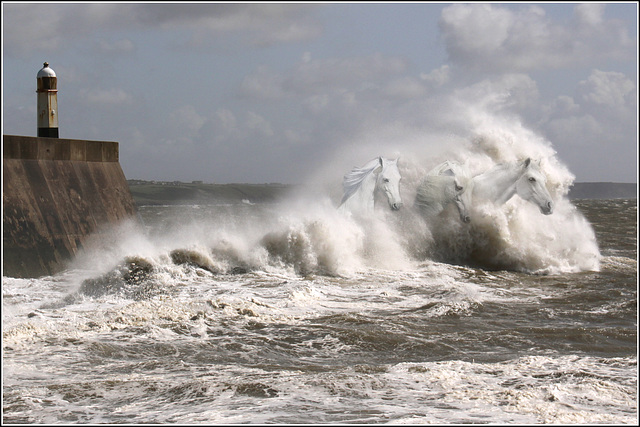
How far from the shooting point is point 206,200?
80.6 m

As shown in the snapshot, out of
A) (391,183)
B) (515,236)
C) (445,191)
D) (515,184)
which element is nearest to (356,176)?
(391,183)

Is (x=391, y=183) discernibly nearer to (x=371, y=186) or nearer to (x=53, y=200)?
(x=371, y=186)

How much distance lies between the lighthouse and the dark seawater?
2.52 metres

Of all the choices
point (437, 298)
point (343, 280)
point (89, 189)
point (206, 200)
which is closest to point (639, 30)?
point (437, 298)

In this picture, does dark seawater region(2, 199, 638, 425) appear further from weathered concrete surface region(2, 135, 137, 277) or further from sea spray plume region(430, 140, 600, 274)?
weathered concrete surface region(2, 135, 137, 277)

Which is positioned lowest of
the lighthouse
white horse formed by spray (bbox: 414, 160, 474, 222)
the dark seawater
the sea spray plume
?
the dark seawater

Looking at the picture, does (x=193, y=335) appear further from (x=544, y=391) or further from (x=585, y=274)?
(x=585, y=274)

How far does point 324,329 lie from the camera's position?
8.27 meters

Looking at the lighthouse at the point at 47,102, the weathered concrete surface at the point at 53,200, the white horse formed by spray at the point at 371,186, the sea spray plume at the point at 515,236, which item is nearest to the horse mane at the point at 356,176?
the white horse formed by spray at the point at 371,186

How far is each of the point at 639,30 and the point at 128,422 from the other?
4.20 metres

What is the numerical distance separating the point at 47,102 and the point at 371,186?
6.64 meters

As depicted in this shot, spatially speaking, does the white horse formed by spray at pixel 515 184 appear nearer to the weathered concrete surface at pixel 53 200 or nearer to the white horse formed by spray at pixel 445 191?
the white horse formed by spray at pixel 445 191

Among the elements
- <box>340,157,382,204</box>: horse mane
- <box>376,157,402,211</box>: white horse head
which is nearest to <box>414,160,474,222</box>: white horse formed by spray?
<box>376,157,402,211</box>: white horse head

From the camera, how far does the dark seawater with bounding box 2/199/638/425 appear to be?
5.46m
